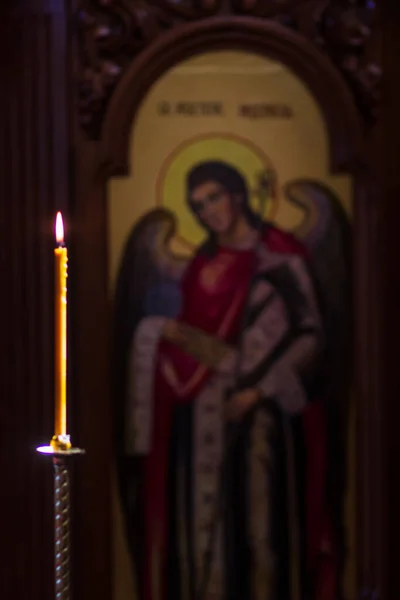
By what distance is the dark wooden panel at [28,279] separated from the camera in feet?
6.66

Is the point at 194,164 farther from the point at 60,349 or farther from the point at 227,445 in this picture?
the point at 60,349

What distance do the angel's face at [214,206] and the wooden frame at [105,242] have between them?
199 mm

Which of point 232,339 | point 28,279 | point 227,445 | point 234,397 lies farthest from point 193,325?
point 28,279

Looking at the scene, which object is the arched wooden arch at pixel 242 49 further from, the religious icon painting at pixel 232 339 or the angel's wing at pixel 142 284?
the angel's wing at pixel 142 284

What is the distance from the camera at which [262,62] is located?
208cm

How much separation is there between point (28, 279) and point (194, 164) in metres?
0.50

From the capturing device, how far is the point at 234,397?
2.07 metres

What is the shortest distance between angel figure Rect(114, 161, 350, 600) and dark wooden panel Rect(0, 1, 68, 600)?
196mm

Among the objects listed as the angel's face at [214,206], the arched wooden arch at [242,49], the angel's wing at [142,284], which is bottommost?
the angel's wing at [142,284]

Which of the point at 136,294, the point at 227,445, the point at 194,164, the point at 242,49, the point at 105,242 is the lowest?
the point at 227,445

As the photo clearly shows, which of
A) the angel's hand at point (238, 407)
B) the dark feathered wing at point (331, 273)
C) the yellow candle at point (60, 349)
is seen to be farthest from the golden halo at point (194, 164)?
the yellow candle at point (60, 349)

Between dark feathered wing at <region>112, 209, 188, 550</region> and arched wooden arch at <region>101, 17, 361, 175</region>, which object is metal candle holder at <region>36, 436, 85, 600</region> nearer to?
dark feathered wing at <region>112, 209, 188, 550</region>

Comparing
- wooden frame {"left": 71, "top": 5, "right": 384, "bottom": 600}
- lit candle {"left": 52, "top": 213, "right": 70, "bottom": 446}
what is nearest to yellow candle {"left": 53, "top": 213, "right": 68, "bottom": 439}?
lit candle {"left": 52, "top": 213, "right": 70, "bottom": 446}

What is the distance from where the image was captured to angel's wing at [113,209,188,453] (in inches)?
80.9
